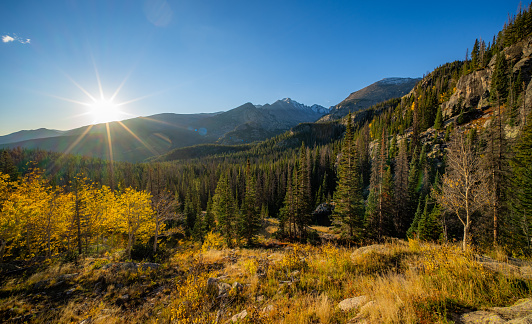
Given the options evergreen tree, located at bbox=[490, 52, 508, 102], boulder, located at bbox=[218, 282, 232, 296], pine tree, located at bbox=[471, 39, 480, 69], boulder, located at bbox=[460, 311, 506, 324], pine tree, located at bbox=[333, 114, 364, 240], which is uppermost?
pine tree, located at bbox=[471, 39, 480, 69]

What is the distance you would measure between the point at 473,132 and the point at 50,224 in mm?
83291

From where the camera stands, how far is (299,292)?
584 centimetres

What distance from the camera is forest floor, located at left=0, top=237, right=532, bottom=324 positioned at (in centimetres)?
379

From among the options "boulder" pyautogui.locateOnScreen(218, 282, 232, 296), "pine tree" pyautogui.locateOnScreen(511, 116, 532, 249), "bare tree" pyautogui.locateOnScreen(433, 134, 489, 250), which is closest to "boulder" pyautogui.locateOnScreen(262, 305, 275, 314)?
"boulder" pyautogui.locateOnScreen(218, 282, 232, 296)

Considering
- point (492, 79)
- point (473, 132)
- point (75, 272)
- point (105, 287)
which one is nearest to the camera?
point (105, 287)

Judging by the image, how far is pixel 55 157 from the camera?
413 ft

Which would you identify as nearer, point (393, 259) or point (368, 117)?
point (393, 259)

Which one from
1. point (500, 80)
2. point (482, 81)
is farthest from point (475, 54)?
point (500, 80)

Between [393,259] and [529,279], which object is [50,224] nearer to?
[393,259]

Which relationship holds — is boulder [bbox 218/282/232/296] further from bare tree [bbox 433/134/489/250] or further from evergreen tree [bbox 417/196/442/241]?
evergreen tree [bbox 417/196/442/241]

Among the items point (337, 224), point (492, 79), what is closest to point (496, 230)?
point (337, 224)

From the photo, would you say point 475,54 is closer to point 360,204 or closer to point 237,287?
point 360,204

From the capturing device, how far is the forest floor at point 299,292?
3.79 meters

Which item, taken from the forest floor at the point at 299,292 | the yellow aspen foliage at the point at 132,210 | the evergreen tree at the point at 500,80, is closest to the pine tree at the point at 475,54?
A: the evergreen tree at the point at 500,80
